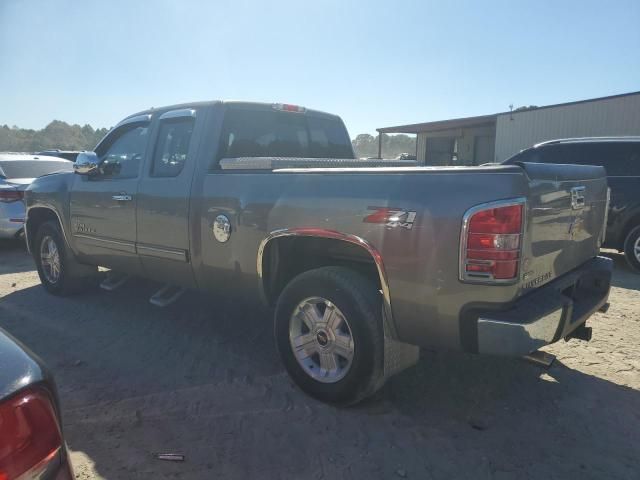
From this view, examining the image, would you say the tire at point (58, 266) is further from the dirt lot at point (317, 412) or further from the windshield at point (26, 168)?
the windshield at point (26, 168)

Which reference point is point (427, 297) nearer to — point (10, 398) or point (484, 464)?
point (484, 464)

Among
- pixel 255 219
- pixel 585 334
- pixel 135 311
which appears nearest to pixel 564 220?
pixel 585 334

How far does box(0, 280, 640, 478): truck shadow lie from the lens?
8.46 ft

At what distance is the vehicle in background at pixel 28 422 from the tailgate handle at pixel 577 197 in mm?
2839

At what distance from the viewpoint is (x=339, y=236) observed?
2.89 metres

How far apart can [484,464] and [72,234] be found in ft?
14.6

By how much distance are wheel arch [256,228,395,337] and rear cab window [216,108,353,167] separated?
3.22 feet

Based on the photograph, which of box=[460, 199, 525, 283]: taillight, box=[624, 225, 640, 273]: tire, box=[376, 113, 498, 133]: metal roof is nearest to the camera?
box=[460, 199, 525, 283]: taillight

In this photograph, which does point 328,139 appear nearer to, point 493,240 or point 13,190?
point 493,240

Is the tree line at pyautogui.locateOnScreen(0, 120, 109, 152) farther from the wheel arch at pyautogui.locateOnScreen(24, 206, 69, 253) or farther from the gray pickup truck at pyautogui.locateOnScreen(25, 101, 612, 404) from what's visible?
the gray pickup truck at pyautogui.locateOnScreen(25, 101, 612, 404)

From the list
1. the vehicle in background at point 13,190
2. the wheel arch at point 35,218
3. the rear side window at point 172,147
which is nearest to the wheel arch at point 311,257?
the rear side window at point 172,147

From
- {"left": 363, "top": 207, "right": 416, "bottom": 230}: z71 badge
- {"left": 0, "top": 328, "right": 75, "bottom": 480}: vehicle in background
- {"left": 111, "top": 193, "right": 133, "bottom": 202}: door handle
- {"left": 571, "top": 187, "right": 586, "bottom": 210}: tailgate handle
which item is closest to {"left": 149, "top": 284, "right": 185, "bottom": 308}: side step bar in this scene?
{"left": 111, "top": 193, "right": 133, "bottom": 202}: door handle

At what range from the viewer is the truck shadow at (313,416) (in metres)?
2.58

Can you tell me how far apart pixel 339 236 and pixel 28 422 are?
1.87 meters
